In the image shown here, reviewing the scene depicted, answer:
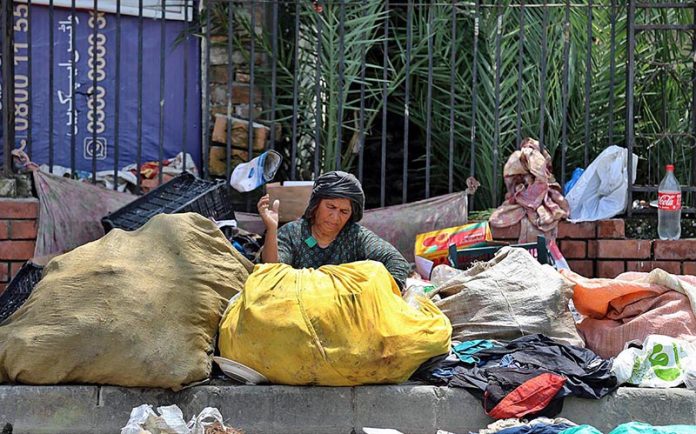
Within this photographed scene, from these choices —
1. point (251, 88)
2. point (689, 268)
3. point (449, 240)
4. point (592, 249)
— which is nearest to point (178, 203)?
point (251, 88)

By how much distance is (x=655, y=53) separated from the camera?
7.66 m

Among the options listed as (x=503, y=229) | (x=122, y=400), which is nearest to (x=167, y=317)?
(x=122, y=400)

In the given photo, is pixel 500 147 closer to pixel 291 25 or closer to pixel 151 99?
Answer: pixel 291 25

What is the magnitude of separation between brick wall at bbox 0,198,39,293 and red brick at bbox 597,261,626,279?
134 inches

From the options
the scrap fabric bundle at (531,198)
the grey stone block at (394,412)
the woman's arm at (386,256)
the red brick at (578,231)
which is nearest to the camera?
the grey stone block at (394,412)

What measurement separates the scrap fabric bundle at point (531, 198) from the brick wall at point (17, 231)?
2742 millimetres

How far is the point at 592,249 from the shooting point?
7.21 m

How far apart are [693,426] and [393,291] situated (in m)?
1.53

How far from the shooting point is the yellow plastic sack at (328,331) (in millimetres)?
5461

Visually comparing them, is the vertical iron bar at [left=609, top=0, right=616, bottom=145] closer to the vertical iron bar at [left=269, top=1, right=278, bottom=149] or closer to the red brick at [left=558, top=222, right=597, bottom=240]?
the red brick at [left=558, top=222, right=597, bottom=240]

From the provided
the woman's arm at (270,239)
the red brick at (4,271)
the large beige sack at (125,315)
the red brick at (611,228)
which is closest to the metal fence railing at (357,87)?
the red brick at (611,228)

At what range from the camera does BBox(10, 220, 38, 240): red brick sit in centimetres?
697

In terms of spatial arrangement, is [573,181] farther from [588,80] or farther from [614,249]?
[588,80]

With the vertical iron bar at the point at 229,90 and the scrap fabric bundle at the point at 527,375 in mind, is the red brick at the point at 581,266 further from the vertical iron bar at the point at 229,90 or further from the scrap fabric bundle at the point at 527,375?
the vertical iron bar at the point at 229,90
